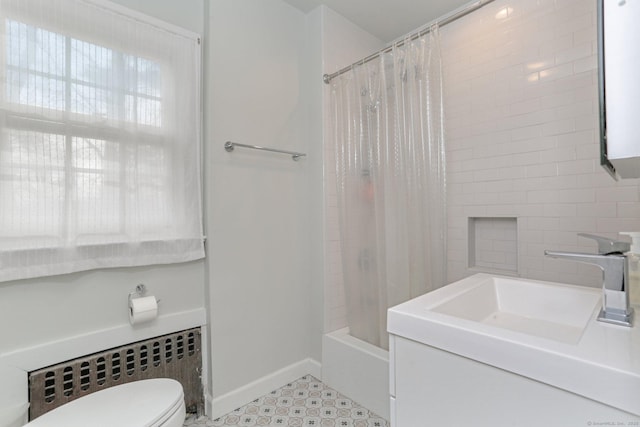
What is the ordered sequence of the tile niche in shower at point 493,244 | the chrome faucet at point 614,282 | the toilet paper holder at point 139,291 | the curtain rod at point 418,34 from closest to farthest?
the chrome faucet at point 614,282 < the curtain rod at point 418,34 < the toilet paper holder at point 139,291 < the tile niche in shower at point 493,244

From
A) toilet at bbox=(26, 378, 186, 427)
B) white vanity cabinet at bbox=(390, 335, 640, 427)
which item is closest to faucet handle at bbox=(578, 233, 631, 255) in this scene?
white vanity cabinet at bbox=(390, 335, 640, 427)

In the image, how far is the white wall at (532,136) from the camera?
148 cm

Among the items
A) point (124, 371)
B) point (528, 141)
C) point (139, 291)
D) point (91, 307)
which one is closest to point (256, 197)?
point (139, 291)

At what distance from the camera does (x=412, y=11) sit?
2025 millimetres

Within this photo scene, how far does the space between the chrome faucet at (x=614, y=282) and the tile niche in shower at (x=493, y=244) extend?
0.95 m

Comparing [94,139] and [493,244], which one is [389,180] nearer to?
[493,244]

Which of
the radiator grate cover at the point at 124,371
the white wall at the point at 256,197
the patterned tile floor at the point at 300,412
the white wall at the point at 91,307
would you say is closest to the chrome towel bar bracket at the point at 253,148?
the white wall at the point at 256,197

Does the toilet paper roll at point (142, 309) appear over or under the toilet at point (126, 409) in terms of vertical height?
over

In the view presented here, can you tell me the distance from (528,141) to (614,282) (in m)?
1.06

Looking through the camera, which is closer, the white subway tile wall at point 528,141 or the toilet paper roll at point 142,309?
the toilet paper roll at point 142,309

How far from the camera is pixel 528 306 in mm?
1182

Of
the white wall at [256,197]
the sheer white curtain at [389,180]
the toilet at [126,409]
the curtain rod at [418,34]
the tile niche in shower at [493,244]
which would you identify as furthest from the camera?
the tile niche in shower at [493,244]

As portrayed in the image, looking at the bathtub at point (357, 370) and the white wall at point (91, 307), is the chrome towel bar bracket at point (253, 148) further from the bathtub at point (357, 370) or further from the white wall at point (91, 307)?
the bathtub at point (357, 370)

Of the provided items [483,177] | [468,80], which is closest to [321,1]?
[468,80]
